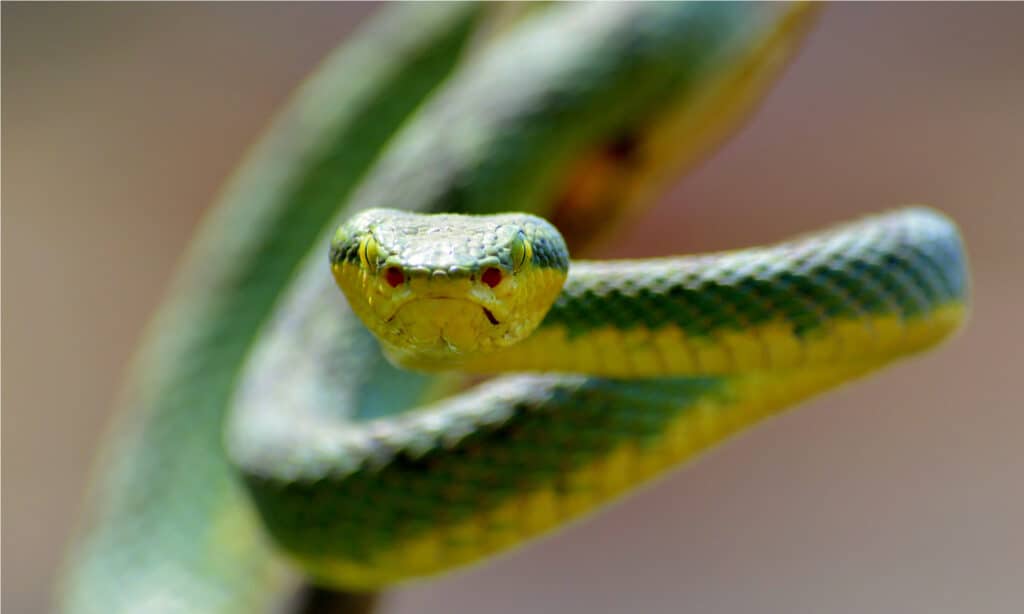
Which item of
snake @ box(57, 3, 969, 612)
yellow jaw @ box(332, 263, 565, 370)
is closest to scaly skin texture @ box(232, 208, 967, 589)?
snake @ box(57, 3, 969, 612)

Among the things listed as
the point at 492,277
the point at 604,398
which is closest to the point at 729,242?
the point at 604,398

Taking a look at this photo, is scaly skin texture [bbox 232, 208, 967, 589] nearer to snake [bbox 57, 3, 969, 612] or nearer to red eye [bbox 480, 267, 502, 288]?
snake [bbox 57, 3, 969, 612]

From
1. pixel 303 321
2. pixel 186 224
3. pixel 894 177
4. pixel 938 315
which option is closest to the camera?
pixel 938 315

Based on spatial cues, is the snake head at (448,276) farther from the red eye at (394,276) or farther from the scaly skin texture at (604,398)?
the scaly skin texture at (604,398)

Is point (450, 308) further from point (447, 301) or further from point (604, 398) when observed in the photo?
point (604, 398)

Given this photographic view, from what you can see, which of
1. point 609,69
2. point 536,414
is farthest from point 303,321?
point 609,69

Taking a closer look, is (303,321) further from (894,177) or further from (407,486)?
(894,177)
